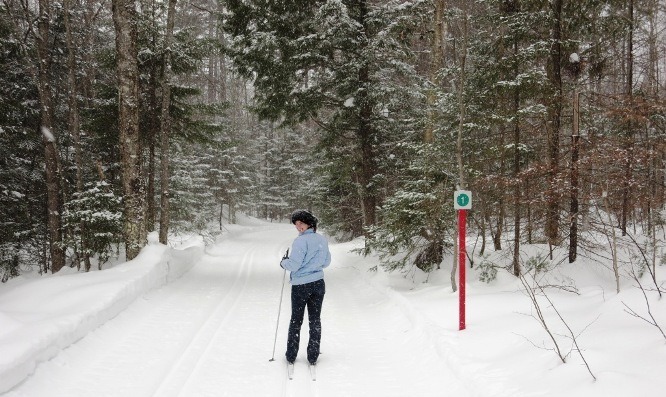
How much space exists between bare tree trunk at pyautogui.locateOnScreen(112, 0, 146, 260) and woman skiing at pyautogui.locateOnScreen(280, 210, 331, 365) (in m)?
7.04

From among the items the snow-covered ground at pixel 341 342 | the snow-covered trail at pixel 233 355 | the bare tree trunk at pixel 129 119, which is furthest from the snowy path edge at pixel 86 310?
the bare tree trunk at pixel 129 119

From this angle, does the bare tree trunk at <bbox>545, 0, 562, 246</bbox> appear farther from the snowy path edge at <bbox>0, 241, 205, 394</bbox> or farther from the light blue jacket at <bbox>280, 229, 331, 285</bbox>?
the snowy path edge at <bbox>0, 241, 205, 394</bbox>

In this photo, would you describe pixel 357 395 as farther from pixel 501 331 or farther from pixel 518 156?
pixel 518 156

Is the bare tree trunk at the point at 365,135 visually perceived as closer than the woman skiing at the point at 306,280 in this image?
No

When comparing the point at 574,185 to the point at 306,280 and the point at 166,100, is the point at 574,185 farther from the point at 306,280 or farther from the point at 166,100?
the point at 166,100

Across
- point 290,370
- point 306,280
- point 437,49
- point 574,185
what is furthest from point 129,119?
point 574,185

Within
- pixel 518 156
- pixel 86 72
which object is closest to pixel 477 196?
pixel 518 156

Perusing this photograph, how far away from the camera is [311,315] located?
585cm

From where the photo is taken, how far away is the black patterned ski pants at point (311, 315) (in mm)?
5735

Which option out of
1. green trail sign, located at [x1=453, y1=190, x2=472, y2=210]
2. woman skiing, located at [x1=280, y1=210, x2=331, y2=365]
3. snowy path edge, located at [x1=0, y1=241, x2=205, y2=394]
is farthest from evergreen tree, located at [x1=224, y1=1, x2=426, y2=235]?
woman skiing, located at [x1=280, y1=210, x2=331, y2=365]

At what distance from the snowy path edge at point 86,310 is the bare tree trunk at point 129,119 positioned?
2.38 ft

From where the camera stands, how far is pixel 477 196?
34.3ft

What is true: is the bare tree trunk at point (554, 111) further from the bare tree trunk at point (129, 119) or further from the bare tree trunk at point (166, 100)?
the bare tree trunk at point (166, 100)

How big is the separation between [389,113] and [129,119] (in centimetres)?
780
